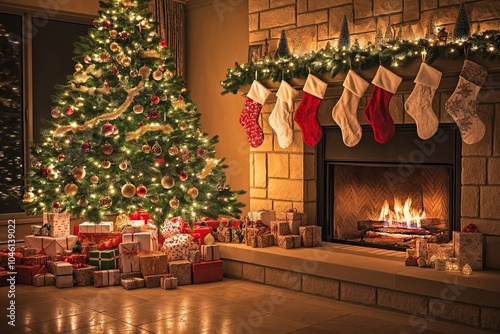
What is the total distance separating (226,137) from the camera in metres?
6.58

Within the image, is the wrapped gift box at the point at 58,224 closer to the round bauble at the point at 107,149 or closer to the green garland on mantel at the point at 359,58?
the round bauble at the point at 107,149

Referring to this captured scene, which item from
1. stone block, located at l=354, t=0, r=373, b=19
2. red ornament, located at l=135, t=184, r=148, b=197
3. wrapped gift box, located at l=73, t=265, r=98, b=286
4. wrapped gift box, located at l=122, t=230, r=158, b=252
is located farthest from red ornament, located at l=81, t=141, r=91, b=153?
stone block, located at l=354, t=0, r=373, b=19

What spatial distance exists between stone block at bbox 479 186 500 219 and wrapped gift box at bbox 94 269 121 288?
9.00 feet

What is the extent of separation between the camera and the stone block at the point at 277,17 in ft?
17.8

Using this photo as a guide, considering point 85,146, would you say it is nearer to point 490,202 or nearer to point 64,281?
point 64,281

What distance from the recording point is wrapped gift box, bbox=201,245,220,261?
201 inches

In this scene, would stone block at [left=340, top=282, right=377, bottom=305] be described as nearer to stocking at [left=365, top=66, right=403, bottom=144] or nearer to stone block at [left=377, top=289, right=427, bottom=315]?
stone block at [left=377, top=289, right=427, bottom=315]

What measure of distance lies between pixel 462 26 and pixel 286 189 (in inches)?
81.8

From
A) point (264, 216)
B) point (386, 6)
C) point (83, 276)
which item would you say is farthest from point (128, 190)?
point (386, 6)

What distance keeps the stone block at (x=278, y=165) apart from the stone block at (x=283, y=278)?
949mm

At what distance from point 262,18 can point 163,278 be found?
2.50 m

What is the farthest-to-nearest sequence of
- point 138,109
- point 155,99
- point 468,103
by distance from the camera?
point 155,99 → point 138,109 → point 468,103

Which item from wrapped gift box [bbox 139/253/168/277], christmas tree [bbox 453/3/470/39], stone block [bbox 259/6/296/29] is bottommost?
wrapped gift box [bbox 139/253/168/277]

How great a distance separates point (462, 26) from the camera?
4133 mm
